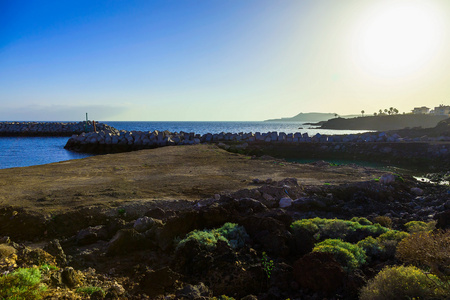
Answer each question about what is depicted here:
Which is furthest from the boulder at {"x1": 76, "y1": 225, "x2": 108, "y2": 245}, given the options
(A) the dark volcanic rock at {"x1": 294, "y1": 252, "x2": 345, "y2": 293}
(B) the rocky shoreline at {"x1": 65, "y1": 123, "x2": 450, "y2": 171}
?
(B) the rocky shoreline at {"x1": 65, "y1": 123, "x2": 450, "y2": 171}

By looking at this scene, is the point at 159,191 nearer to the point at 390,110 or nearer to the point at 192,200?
the point at 192,200

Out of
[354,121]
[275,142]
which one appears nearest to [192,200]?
[275,142]

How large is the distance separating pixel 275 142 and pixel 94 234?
3055 cm

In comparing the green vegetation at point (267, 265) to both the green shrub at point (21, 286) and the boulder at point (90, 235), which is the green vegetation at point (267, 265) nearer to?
the green shrub at point (21, 286)

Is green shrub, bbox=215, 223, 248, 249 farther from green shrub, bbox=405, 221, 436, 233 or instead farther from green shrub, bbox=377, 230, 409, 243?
green shrub, bbox=405, 221, 436, 233

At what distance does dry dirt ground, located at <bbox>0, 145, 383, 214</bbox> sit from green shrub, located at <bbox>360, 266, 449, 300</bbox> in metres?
7.65

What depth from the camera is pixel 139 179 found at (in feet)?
47.5

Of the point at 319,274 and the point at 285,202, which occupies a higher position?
the point at 319,274

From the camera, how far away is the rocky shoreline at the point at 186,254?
5105 millimetres

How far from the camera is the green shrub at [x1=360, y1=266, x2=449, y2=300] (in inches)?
169

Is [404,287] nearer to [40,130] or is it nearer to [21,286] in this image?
[21,286]

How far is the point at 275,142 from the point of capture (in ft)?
119

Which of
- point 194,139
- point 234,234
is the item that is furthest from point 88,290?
point 194,139

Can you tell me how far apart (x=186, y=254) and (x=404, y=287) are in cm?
390
